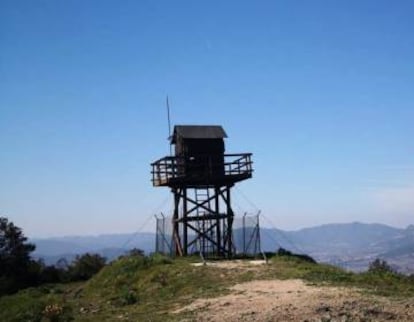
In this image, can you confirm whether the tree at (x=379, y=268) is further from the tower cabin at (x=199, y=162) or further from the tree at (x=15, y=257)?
the tree at (x=15, y=257)

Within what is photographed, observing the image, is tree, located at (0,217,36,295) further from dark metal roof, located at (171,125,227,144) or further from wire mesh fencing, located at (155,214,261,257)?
dark metal roof, located at (171,125,227,144)

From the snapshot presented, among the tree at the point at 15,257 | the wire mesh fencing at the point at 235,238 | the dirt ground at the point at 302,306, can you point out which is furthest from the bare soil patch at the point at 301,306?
the tree at the point at 15,257

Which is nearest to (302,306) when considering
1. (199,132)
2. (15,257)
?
(199,132)

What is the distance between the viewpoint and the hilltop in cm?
1784

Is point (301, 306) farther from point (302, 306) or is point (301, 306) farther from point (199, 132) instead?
point (199, 132)

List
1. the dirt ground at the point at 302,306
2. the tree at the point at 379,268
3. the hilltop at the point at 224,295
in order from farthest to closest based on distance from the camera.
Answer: the tree at the point at 379,268, the hilltop at the point at 224,295, the dirt ground at the point at 302,306

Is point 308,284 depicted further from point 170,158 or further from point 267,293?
point 170,158

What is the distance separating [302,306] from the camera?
18062 mm

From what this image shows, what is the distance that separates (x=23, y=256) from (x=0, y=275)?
2563 millimetres

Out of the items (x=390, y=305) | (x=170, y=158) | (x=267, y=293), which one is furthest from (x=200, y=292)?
(x=170, y=158)

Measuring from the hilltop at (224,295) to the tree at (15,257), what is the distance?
819cm

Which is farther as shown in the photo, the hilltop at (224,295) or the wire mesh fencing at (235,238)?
the wire mesh fencing at (235,238)

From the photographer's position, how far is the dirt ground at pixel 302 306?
17078 mm

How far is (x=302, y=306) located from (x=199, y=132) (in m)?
22.9
